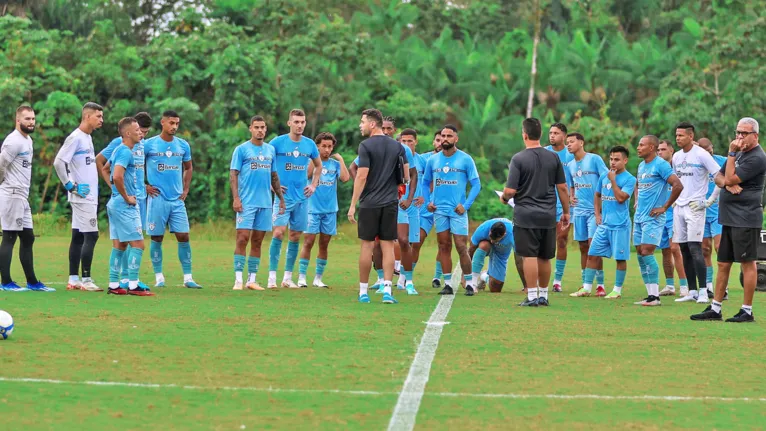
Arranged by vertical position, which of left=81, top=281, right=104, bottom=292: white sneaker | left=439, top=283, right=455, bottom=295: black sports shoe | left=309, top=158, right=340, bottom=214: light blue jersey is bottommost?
left=81, top=281, right=104, bottom=292: white sneaker

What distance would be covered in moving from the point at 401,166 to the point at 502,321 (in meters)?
2.51

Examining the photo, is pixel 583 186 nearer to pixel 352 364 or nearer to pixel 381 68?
pixel 352 364

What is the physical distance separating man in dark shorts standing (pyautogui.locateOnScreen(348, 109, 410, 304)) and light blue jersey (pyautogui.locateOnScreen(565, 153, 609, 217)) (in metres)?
3.80

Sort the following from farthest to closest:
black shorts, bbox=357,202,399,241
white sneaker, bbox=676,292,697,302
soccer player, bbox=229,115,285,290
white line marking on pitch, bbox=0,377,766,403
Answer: soccer player, bbox=229,115,285,290
white sneaker, bbox=676,292,697,302
black shorts, bbox=357,202,399,241
white line marking on pitch, bbox=0,377,766,403

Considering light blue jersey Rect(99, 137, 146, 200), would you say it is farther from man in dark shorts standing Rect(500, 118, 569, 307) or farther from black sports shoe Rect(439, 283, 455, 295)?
man in dark shorts standing Rect(500, 118, 569, 307)

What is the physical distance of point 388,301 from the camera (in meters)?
13.1

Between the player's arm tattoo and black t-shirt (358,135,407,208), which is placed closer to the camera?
black t-shirt (358,135,407,208)

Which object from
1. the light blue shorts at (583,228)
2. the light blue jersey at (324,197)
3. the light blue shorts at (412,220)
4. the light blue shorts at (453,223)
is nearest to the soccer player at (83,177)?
the light blue jersey at (324,197)

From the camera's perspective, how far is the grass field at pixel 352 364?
6641 millimetres

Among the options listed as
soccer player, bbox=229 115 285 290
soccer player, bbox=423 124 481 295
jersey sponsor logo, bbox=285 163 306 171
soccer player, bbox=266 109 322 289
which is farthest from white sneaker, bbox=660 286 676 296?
soccer player, bbox=229 115 285 290

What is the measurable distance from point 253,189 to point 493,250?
318cm

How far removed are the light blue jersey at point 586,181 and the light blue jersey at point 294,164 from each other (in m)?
3.54

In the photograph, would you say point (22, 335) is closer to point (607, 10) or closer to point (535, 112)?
point (535, 112)

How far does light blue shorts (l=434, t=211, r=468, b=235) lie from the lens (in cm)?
1491
